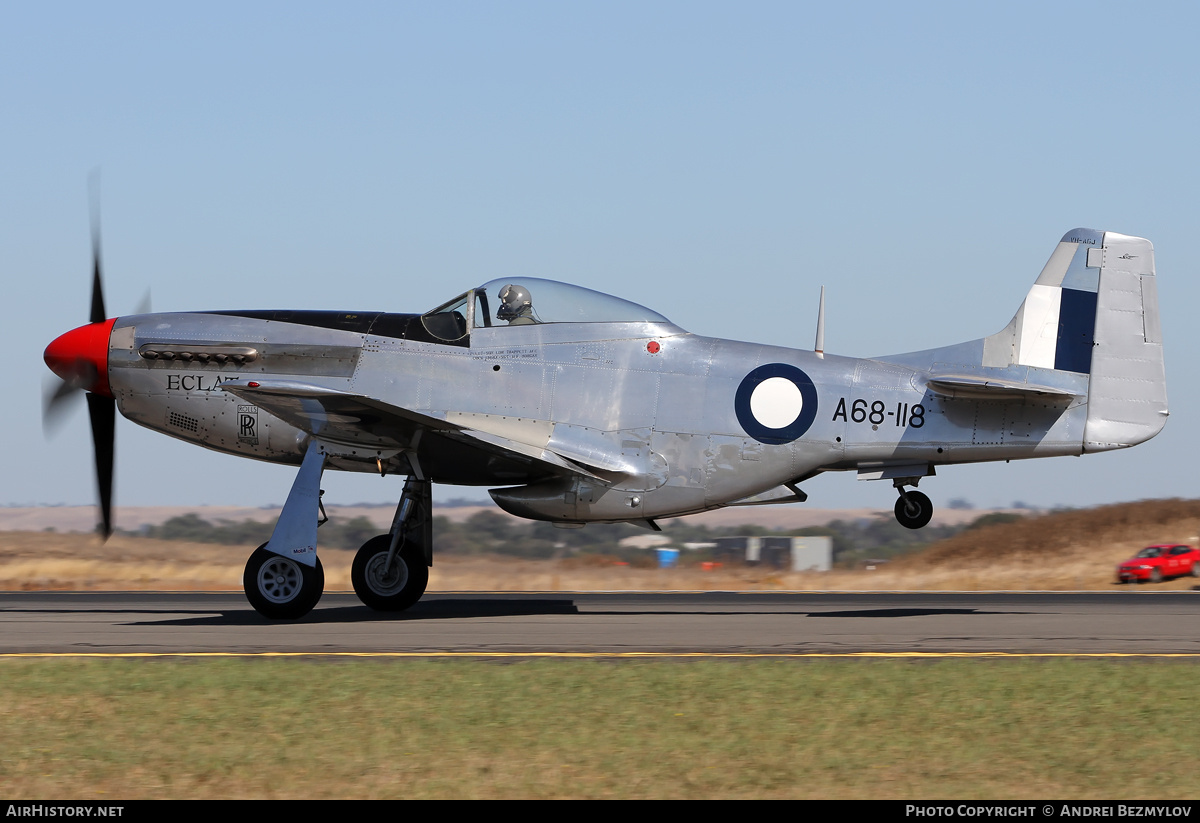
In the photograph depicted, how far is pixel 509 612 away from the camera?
15.6 meters

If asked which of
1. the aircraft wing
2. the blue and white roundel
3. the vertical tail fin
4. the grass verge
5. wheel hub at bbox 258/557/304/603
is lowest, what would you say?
the grass verge

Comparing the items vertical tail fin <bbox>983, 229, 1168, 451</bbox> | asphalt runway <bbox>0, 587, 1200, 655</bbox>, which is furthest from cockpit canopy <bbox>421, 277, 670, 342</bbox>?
vertical tail fin <bbox>983, 229, 1168, 451</bbox>

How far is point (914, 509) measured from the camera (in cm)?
1478

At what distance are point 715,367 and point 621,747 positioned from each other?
846cm

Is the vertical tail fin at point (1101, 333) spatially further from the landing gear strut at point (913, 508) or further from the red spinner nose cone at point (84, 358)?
the red spinner nose cone at point (84, 358)

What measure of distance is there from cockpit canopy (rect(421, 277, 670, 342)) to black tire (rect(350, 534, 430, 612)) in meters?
2.77

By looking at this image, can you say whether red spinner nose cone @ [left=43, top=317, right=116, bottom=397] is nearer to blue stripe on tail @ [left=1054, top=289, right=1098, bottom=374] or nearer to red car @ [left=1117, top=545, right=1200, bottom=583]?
blue stripe on tail @ [left=1054, top=289, right=1098, bottom=374]

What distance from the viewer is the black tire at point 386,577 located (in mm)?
15141

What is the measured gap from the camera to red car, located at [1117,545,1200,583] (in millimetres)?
24531

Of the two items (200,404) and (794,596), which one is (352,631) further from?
(794,596)

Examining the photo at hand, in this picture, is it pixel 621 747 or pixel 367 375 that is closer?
pixel 621 747

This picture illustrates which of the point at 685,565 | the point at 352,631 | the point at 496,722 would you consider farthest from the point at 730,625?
the point at 685,565

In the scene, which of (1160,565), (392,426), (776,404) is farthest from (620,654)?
(1160,565)

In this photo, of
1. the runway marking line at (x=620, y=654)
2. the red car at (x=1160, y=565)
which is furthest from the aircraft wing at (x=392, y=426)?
the red car at (x=1160, y=565)
